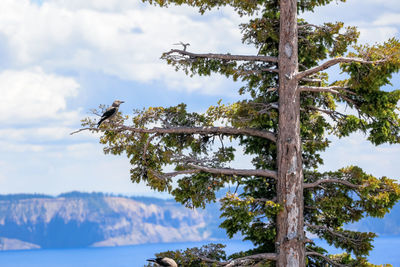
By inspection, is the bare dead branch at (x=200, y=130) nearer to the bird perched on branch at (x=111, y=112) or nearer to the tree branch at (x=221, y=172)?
the bird perched on branch at (x=111, y=112)

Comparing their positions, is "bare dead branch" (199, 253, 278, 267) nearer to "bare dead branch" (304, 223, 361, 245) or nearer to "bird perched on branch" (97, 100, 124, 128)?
"bare dead branch" (304, 223, 361, 245)

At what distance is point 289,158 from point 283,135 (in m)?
0.73

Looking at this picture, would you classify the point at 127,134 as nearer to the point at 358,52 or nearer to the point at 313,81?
the point at 313,81

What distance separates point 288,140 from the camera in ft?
51.7

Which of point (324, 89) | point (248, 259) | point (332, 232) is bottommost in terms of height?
point (248, 259)

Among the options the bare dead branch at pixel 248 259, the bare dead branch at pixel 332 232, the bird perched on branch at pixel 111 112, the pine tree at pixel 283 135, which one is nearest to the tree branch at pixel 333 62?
the pine tree at pixel 283 135

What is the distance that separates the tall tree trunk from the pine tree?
1.2 inches

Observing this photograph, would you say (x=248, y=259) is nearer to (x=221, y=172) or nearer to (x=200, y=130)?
(x=221, y=172)

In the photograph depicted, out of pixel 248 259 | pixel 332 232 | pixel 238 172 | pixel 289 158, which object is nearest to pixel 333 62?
pixel 289 158

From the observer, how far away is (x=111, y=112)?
16.3 metres

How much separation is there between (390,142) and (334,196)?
2.46m

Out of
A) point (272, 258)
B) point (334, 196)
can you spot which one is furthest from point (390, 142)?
point (272, 258)

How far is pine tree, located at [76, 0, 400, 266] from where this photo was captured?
50.8 ft

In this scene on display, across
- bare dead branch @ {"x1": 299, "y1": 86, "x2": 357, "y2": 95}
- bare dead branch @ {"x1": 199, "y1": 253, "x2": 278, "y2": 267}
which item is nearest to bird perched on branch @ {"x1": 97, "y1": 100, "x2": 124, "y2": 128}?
bare dead branch @ {"x1": 199, "y1": 253, "x2": 278, "y2": 267}
